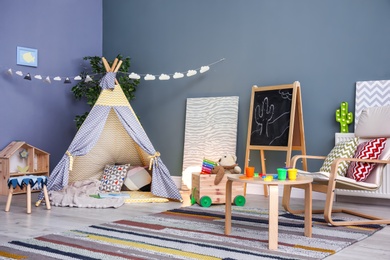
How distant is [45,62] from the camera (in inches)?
217

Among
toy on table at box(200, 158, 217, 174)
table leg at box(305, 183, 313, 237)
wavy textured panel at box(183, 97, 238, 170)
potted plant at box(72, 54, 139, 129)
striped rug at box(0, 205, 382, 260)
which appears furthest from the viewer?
potted plant at box(72, 54, 139, 129)

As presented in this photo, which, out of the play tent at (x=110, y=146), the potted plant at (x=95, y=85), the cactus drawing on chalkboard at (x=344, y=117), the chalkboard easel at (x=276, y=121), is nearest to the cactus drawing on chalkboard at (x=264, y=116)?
the chalkboard easel at (x=276, y=121)

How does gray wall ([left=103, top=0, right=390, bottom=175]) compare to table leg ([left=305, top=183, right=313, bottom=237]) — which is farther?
gray wall ([left=103, top=0, right=390, bottom=175])

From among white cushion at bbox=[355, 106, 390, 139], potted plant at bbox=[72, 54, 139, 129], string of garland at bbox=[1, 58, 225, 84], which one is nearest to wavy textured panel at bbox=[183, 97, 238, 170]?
string of garland at bbox=[1, 58, 225, 84]

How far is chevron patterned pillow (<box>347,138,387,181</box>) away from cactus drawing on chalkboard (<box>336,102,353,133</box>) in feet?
2.20

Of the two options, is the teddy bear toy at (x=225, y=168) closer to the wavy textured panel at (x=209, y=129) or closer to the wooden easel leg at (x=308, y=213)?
the wavy textured panel at (x=209, y=129)

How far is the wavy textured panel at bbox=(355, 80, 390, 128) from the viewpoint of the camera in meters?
4.12

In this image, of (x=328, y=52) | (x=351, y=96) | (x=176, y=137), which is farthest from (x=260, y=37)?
(x=176, y=137)

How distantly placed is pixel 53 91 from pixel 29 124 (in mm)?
521

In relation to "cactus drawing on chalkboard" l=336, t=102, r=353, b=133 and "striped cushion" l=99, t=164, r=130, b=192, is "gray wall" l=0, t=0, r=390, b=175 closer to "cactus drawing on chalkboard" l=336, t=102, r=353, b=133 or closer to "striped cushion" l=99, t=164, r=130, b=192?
"cactus drawing on chalkboard" l=336, t=102, r=353, b=133

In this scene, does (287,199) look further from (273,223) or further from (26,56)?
(26,56)

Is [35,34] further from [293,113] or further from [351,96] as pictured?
[351,96]

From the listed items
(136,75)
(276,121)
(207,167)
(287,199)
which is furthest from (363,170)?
(136,75)

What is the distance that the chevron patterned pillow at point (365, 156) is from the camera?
3.40 metres
